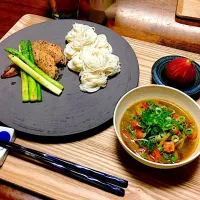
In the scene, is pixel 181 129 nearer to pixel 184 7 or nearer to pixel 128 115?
pixel 128 115

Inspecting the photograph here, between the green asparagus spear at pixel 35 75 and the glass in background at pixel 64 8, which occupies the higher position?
the glass in background at pixel 64 8

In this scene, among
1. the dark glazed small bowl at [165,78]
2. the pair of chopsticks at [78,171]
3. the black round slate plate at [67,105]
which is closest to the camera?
the pair of chopsticks at [78,171]

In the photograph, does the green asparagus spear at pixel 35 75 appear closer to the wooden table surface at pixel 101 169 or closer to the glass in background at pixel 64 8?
the wooden table surface at pixel 101 169

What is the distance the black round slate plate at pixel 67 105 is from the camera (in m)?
1.14

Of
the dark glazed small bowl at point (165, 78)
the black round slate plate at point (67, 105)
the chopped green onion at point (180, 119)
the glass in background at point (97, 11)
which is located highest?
the glass in background at point (97, 11)

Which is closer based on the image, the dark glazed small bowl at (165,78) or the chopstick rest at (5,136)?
the chopstick rest at (5,136)

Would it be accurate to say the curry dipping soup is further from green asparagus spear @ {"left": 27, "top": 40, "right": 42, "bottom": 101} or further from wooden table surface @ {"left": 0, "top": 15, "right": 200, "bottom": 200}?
green asparagus spear @ {"left": 27, "top": 40, "right": 42, "bottom": 101}

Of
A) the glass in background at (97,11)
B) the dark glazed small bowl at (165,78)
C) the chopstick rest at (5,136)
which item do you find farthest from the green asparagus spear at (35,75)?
the glass in background at (97,11)

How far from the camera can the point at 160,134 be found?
104cm

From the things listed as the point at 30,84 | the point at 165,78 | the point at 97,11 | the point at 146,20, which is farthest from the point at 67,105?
the point at 146,20

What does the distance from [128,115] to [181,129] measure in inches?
8.0

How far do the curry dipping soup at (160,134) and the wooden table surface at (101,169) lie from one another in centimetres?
7

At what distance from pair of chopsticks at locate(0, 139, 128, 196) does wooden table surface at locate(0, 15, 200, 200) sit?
24mm

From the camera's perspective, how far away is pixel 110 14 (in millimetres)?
1743
